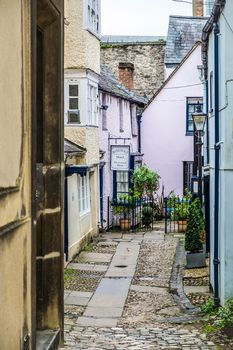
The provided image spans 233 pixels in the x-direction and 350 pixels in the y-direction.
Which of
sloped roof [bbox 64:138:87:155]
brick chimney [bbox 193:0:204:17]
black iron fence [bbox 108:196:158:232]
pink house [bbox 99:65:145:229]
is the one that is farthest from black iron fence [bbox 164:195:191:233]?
brick chimney [bbox 193:0:204:17]

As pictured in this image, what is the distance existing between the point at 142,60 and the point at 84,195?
757 inches

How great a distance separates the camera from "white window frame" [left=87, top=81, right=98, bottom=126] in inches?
850

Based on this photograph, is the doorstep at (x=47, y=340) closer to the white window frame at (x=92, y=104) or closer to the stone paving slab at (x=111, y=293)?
the stone paving slab at (x=111, y=293)

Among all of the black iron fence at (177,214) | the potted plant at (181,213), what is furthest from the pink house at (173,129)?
the potted plant at (181,213)

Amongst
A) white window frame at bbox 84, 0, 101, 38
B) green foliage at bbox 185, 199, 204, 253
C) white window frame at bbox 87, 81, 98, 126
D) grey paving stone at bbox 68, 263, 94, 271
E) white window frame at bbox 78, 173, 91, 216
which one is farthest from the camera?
white window frame at bbox 87, 81, 98, 126

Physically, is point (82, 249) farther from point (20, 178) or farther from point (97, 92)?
point (20, 178)

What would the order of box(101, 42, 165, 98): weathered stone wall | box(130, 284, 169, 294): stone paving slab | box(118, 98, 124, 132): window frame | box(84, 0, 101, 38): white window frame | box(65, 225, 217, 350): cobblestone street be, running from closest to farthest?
box(65, 225, 217, 350): cobblestone street < box(130, 284, 169, 294): stone paving slab < box(84, 0, 101, 38): white window frame < box(118, 98, 124, 132): window frame < box(101, 42, 165, 98): weathered stone wall

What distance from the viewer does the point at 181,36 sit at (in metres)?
37.7

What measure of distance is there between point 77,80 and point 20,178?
16.8 metres

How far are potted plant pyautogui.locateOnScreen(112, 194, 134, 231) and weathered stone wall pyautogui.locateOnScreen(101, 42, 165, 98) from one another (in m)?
14.1

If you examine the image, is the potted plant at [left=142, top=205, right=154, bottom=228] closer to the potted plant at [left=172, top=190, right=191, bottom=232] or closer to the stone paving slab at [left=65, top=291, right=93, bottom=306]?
the potted plant at [left=172, top=190, right=191, bottom=232]

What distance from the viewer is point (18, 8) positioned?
433cm

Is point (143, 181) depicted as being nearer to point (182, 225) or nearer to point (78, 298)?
point (182, 225)

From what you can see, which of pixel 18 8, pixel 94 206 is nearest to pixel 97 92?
pixel 94 206
